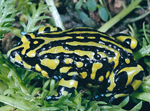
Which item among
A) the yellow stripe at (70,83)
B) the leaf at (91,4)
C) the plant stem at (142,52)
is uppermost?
the leaf at (91,4)

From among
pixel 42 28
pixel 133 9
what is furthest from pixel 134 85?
pixel 133 9

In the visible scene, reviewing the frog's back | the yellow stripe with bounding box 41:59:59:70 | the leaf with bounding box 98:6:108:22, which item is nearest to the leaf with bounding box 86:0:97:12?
the leaf with bounding box 98:6:108:22

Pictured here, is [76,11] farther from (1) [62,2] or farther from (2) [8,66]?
(2) [8,66]

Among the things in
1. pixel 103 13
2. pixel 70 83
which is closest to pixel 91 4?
pixel 103 13

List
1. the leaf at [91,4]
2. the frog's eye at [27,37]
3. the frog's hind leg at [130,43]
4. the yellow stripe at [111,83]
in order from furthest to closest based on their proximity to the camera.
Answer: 1. the leaf at [91,4]
2. the frog's hind leg at [130,43]
3. the yellow stripe at [111,83]
4. the frog's eye at [27,37]

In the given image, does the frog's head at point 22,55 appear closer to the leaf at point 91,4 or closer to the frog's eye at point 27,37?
the frog's eye at point 27,37

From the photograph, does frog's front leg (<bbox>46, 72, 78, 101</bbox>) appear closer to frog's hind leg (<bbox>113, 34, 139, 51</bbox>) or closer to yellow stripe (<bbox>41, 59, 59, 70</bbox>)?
yellow stripe (<bbox>41, 59, 59, 70</bbox>)

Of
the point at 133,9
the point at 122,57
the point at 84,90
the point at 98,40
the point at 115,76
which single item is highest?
the point at 133,9

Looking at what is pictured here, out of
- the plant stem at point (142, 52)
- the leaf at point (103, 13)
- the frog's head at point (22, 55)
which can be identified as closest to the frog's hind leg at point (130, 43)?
the plant stem at point (142, 52)
